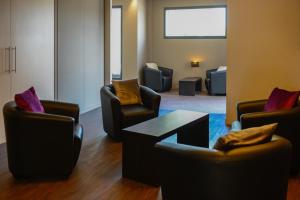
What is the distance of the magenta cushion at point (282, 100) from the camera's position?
3.74 metres

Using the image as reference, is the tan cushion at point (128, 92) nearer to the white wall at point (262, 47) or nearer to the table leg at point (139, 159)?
the white wall at point (262, 47)

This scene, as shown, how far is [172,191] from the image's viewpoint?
8.25 ft

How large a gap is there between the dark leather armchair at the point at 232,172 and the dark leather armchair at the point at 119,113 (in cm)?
234

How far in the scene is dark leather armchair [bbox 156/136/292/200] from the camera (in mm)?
2227

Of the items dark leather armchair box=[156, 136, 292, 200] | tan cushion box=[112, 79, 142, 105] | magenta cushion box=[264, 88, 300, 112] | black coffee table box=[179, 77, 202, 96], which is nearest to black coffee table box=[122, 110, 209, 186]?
dark leather armchair box=[156, 136, 292, 200]

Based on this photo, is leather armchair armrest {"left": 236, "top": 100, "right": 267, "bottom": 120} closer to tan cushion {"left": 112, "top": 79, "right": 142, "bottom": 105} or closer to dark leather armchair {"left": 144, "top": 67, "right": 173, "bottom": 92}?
tan cushion {"left": 112, "top": 79, "right": 142, "bottom": 105}

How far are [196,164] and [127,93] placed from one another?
310 cm

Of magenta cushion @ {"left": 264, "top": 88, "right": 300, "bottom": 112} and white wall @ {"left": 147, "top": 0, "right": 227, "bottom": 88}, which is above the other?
white wall @ {"left": 147, "top": 0, "right": 227, "bottom": 88}

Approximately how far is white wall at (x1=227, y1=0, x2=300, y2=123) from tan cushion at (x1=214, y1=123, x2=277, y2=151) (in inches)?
135

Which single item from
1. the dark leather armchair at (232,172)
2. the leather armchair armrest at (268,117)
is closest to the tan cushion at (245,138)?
the dark leather armchair at (232,172)

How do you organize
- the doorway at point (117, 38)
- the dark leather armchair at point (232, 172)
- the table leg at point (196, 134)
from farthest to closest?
the doorway at point (117, 38) → the table leg at point (196, 134) → the dark leather armchair at point (232, 172)

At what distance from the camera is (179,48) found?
11.2m

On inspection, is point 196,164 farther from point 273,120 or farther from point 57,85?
point 57,85

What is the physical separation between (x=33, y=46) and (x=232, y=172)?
13.0 ft
